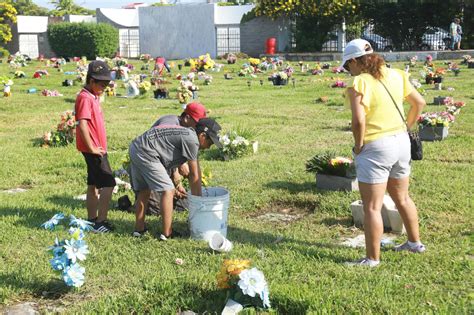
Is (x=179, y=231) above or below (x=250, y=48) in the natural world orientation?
below

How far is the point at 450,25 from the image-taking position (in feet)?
101

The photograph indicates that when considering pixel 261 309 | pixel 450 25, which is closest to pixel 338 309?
pixel 261 309

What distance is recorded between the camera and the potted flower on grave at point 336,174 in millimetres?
6691

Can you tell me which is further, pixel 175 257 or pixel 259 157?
pixel 259 157

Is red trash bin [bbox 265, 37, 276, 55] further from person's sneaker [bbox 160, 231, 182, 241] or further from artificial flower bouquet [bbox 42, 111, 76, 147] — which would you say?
person's sneaker [bbox 160, 231, 182, 241]

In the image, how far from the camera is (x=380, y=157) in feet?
14.9

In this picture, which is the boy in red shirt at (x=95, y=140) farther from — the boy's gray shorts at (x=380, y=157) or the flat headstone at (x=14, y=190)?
the boy's gray shorts at (x=380, y=157)

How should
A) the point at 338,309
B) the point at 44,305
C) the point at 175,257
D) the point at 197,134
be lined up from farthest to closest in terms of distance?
the point at 197,134, the point at 175,257, the point at 44,305, the point at 338,309

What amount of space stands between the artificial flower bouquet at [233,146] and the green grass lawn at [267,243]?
0.16 metres

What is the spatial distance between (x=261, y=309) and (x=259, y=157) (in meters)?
4.88

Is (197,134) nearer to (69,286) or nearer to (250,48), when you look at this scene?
(69,286)

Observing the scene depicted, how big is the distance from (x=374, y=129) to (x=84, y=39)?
35047 millimetres

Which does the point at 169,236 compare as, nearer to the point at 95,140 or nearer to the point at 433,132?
the point at 95,140

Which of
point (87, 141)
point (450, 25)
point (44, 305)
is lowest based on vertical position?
point (44, 305)
